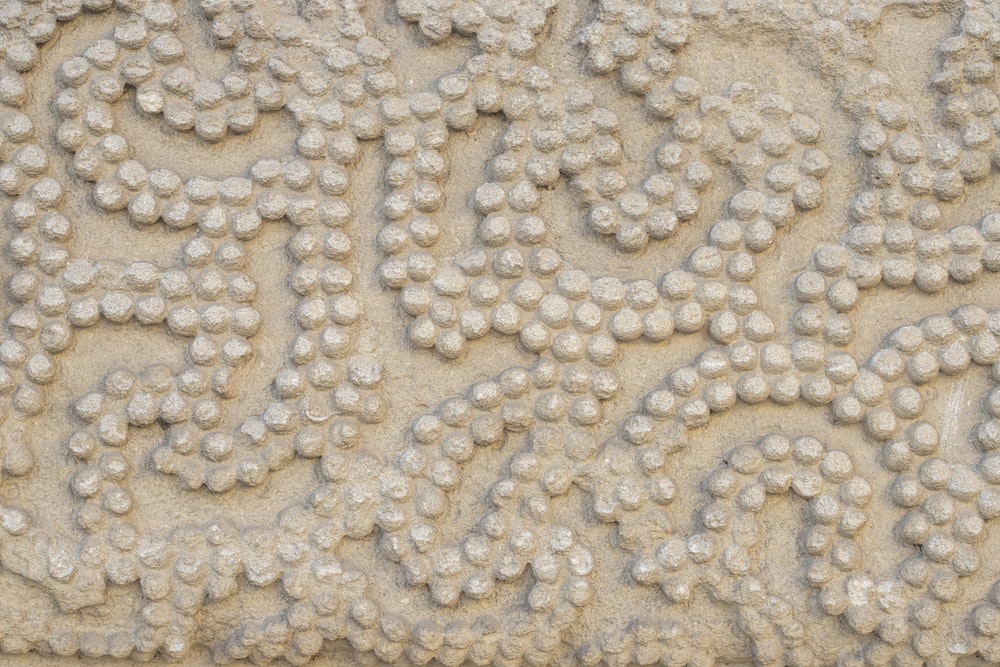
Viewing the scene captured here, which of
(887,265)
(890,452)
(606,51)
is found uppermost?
(606,51)

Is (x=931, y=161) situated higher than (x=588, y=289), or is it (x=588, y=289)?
(x=931, y=161)

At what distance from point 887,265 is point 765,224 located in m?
0.10

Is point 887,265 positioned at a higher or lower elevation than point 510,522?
higher

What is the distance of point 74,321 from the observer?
41.6 inches

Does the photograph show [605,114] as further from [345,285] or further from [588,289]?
[345,285]

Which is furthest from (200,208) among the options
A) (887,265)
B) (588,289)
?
(887,265)

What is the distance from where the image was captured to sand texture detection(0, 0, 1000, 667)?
106 centimetres

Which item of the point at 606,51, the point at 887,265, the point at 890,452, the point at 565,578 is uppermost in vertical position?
the point at 606,51

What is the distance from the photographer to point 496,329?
1071 millimetres

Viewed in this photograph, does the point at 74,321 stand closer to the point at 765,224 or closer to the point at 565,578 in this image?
the point at 565,578

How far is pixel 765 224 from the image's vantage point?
1071 mm

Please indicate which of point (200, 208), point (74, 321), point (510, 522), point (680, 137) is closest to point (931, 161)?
point (680, 137)

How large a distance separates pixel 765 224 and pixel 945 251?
0.15 m

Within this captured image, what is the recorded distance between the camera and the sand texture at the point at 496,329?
1.06 m
